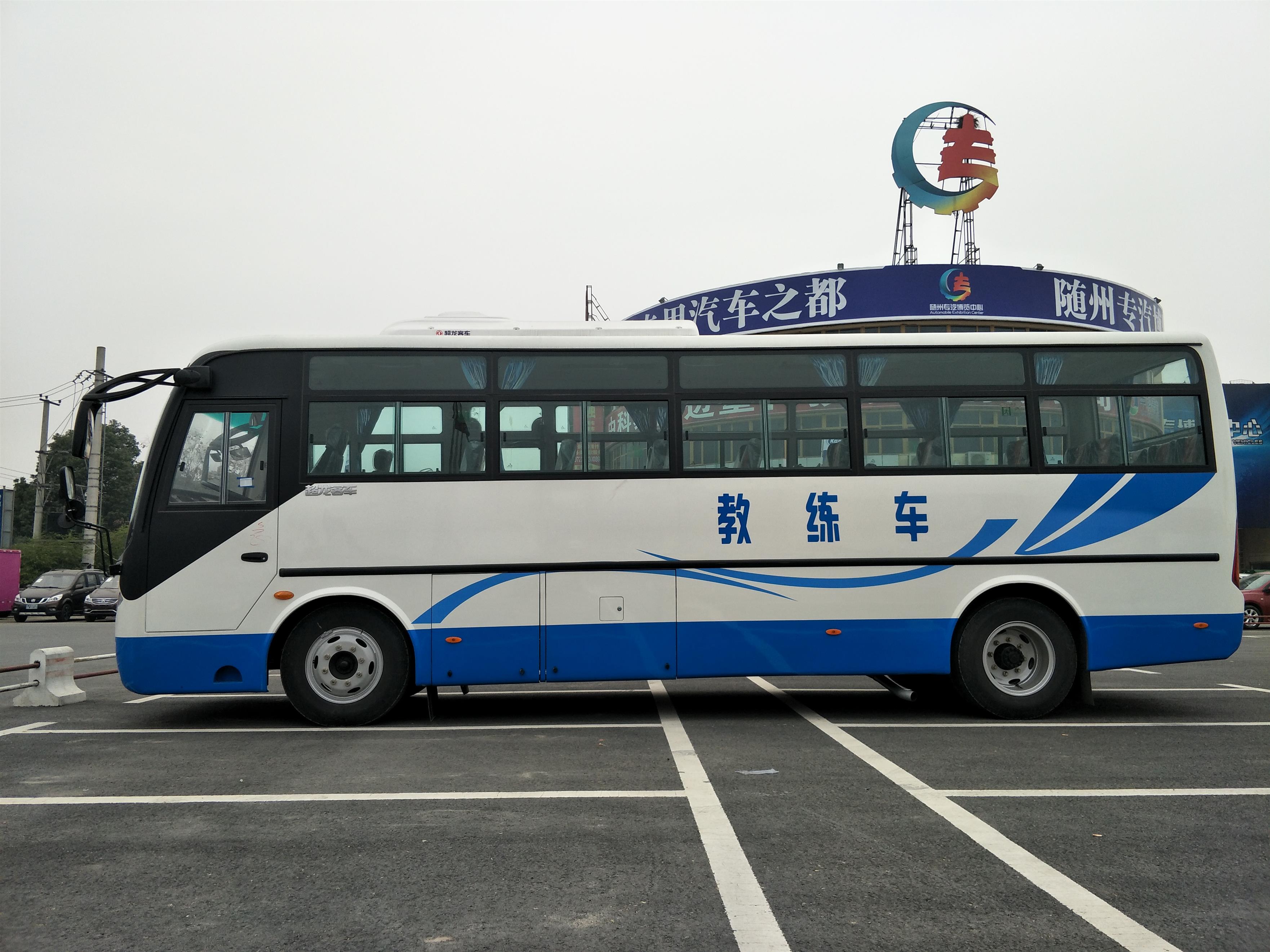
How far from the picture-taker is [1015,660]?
887 cm

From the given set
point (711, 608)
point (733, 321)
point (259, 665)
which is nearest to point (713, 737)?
point (711, 608)

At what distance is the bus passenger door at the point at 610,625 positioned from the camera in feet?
28.0

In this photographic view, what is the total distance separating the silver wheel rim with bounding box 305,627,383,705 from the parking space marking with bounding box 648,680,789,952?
9.29ft

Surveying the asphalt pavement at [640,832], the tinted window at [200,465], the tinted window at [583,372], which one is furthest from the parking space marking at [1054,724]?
the tinted window at [200,465]

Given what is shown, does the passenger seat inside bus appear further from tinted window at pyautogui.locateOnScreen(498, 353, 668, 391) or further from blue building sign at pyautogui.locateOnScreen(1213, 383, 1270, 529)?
blue building sign at pyautogui.locateOnScreen(1213, 383, 1270, 529)

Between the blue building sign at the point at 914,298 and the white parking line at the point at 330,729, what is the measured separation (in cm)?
3172

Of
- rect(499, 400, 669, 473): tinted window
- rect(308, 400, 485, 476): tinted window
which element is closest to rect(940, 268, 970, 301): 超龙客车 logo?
rect(499, 400, 669, 473): tinted window

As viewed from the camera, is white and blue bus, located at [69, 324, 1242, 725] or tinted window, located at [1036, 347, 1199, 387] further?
tinted window, located at [1036, 347, 1199, 387]

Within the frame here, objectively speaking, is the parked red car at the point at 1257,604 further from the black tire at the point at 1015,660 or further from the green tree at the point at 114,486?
the green tree at the point at 114,486

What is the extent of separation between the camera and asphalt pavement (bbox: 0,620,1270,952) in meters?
3.84

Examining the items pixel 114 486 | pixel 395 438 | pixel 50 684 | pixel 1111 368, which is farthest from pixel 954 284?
pixel 114 486

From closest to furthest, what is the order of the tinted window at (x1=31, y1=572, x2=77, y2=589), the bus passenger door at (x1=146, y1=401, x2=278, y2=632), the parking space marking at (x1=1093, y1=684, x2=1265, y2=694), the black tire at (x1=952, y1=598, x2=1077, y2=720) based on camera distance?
1. the bus passenger door at (x1=146, y1=401, x2=278, y2=632)
2. the black tire at (x1=952, y1=598, x2=1077, y2=720)
3. the parking space marking at (x1=1093, y1=684, x2=1265, y2=694)
4. the tinted window at (x1=31, y1=572, x2=77, y2=589)

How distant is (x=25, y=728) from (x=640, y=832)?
6222 millimetres

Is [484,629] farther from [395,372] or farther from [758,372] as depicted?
[758,372]
